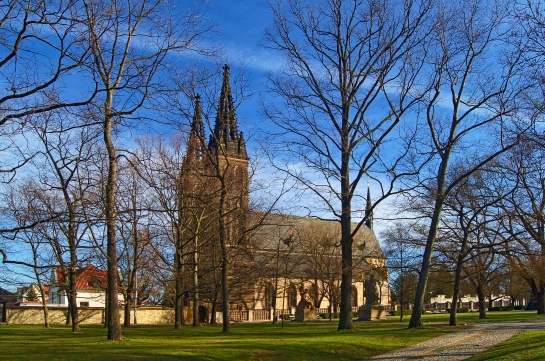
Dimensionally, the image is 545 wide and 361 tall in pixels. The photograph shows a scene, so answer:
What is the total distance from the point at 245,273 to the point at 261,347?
76.2 ft

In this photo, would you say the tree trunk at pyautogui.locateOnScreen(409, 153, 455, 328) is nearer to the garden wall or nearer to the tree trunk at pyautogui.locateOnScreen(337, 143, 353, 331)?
the tree trunk at pyautogui.locateOnScreen(337, 143, 353, 331)

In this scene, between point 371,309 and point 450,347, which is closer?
point 450,347

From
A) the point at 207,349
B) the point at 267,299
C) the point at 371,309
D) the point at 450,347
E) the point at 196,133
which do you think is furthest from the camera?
the point at 267,299

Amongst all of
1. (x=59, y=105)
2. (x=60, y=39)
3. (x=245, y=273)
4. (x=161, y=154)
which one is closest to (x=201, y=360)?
(x=59, y=105)

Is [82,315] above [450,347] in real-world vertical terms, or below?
below

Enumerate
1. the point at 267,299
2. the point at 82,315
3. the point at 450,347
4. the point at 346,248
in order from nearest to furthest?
the point at 450,347, the point at 346,248, the point at 82,315, the point at 267,299

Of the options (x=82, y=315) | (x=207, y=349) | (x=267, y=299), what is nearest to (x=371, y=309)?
(x=82, y=315)

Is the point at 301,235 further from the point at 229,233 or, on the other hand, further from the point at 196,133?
the point at 196,133

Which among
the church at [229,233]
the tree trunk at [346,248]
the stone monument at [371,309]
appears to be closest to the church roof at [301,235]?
the church at [229,233]

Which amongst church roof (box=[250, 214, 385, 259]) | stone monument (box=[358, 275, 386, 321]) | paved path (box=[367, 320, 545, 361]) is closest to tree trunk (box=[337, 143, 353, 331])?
church roof (box=[250, 214, 385, 259])

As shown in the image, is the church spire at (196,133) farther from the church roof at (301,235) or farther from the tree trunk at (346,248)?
the tree trunk at (346,248)

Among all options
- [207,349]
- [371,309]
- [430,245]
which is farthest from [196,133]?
[371,309]

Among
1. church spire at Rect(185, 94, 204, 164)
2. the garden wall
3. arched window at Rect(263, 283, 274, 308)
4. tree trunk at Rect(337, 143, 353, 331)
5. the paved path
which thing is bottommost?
arched window at Rect(263, 283, 274, 308)

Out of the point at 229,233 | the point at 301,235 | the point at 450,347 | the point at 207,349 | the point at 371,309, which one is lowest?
the point at 371,309
